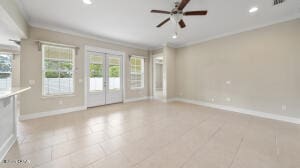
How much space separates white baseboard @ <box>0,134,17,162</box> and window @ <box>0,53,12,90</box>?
17.4 feet

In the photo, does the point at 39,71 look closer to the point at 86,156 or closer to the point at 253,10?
the point at 86,156

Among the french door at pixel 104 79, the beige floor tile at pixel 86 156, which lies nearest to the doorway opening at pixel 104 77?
the french door at pixel 104 79

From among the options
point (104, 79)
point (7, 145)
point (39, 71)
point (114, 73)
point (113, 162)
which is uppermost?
point (114, 73)

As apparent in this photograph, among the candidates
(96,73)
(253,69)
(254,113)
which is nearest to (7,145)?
(96,73)

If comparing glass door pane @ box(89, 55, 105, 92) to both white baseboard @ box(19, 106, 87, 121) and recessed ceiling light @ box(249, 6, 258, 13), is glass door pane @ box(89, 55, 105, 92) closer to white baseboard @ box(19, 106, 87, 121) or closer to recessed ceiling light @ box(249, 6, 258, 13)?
white baseboard @ box(19, 106, 87, 121)

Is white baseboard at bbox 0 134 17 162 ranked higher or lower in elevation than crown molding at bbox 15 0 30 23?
lower

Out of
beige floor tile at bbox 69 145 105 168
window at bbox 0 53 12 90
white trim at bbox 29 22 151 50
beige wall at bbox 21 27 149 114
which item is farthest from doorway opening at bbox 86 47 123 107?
window at bbox 0 53 12 90

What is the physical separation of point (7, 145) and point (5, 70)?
5.98 meters

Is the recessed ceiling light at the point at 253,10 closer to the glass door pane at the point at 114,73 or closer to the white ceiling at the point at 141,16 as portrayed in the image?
the white ceiling at the point at 141,16

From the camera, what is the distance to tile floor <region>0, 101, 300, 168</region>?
1.80 metres

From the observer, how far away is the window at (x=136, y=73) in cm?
638

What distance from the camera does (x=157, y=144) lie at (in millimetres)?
2287

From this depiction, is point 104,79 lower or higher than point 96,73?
lower

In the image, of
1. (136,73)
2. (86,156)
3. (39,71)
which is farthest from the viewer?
(136,73)
